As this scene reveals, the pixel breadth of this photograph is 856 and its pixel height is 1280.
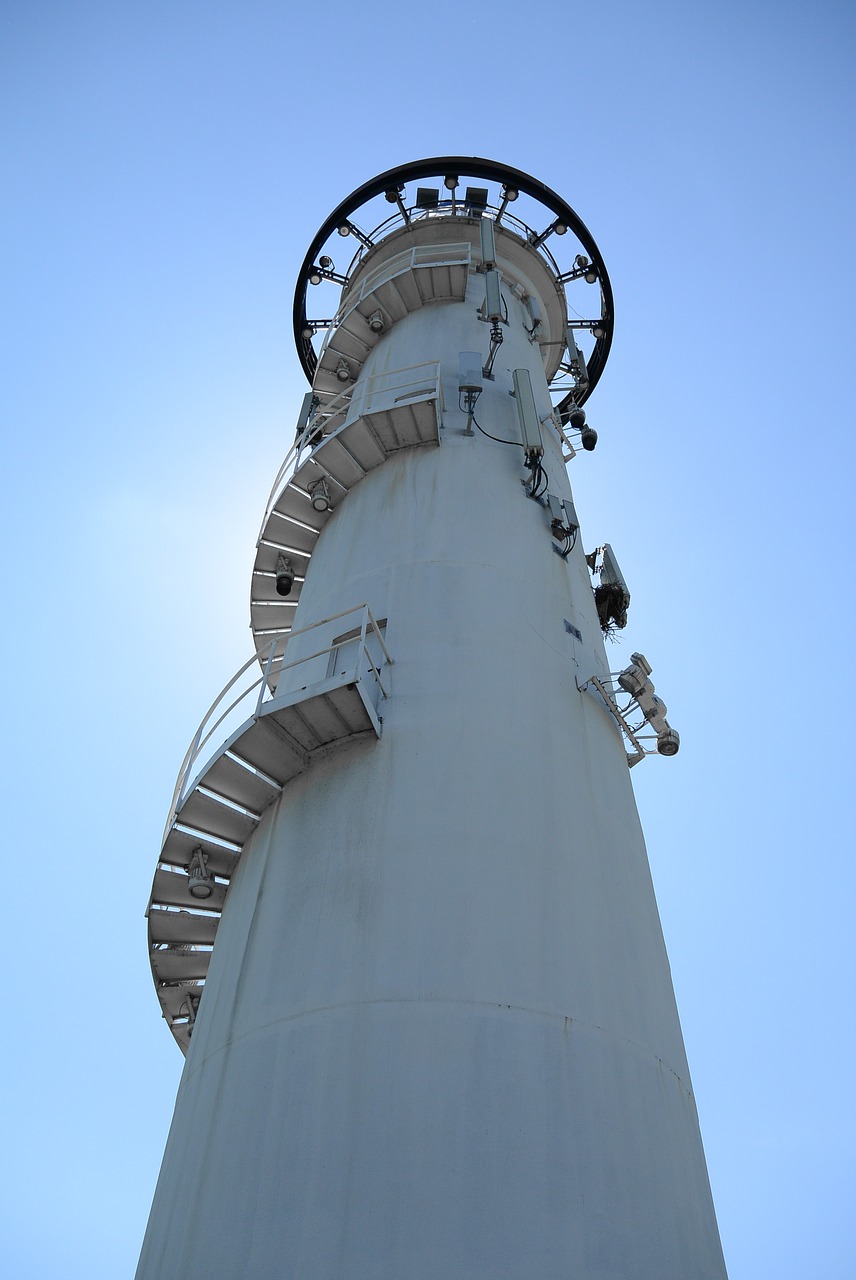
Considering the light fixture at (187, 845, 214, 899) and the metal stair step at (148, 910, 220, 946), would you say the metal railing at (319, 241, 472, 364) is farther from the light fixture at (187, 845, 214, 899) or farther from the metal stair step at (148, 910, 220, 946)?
the metal stair step at (148, 910, 220, 946)

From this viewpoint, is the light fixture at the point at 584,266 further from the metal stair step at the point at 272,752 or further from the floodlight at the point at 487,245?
the metal stair step at the point at 272,752

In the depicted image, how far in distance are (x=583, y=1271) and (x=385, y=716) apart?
17.7 ft

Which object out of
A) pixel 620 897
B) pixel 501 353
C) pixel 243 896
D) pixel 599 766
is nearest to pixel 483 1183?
pixel 620 897

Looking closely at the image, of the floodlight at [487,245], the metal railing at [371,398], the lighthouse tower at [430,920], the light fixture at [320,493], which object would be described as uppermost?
the floodlight at [487,245]

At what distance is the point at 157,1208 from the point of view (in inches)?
328

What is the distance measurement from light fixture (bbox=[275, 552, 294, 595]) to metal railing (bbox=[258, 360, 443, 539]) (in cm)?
56

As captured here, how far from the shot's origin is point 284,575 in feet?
50.9

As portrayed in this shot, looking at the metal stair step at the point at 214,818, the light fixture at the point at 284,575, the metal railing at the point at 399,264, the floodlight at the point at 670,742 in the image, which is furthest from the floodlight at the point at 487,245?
the metal stair step at the point at 214,818

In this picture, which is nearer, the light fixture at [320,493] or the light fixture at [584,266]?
the light fixture at [320,493]

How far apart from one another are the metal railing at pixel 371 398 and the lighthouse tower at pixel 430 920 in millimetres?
259

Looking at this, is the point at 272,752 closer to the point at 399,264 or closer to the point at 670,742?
the point at 670,742

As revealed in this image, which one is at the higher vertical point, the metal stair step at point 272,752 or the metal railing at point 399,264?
the metal railing at point 399,264

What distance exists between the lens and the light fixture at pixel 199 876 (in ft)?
35.2

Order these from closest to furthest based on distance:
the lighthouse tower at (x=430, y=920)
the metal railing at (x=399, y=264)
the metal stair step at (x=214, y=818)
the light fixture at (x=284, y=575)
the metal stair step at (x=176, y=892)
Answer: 1. the lighthouse tower at (x=430, y=920)
2. the metal stair step at (x=214, y=818)
3. the metal stair step at (x=176, y=892)
4. the light fixture at (x=284, y=575)
5. the metal railing at (x=399, y=264)
